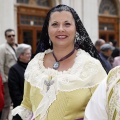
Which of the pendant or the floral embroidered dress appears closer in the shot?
the floral embroidered dress

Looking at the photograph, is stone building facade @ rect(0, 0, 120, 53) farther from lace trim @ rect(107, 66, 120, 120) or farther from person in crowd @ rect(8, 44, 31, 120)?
lace trim @ rect(107, 66, 120, 120)

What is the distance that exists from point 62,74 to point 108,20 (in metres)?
11.6

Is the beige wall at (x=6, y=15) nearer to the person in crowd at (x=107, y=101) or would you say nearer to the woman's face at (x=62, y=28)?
the woman's face at (x=62, y=28)

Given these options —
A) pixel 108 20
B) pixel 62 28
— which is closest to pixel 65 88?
pixel 62 28

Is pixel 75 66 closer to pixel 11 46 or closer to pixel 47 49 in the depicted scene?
pixel 47 49

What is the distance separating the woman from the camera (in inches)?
80.6

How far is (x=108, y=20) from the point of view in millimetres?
13445

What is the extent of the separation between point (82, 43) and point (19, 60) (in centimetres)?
265

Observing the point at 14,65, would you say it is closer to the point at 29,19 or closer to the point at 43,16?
the point at 29,19

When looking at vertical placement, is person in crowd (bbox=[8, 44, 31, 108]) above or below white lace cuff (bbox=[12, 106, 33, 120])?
below

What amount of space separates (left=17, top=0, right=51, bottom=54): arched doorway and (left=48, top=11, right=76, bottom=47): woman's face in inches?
330

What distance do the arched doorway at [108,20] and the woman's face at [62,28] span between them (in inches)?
430

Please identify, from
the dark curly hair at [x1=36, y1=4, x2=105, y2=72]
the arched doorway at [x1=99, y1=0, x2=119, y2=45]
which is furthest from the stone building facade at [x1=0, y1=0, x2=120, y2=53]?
the dark curly hair at [x1=36, y1=4, x2=105, y2=72]

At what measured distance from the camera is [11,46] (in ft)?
21.5
